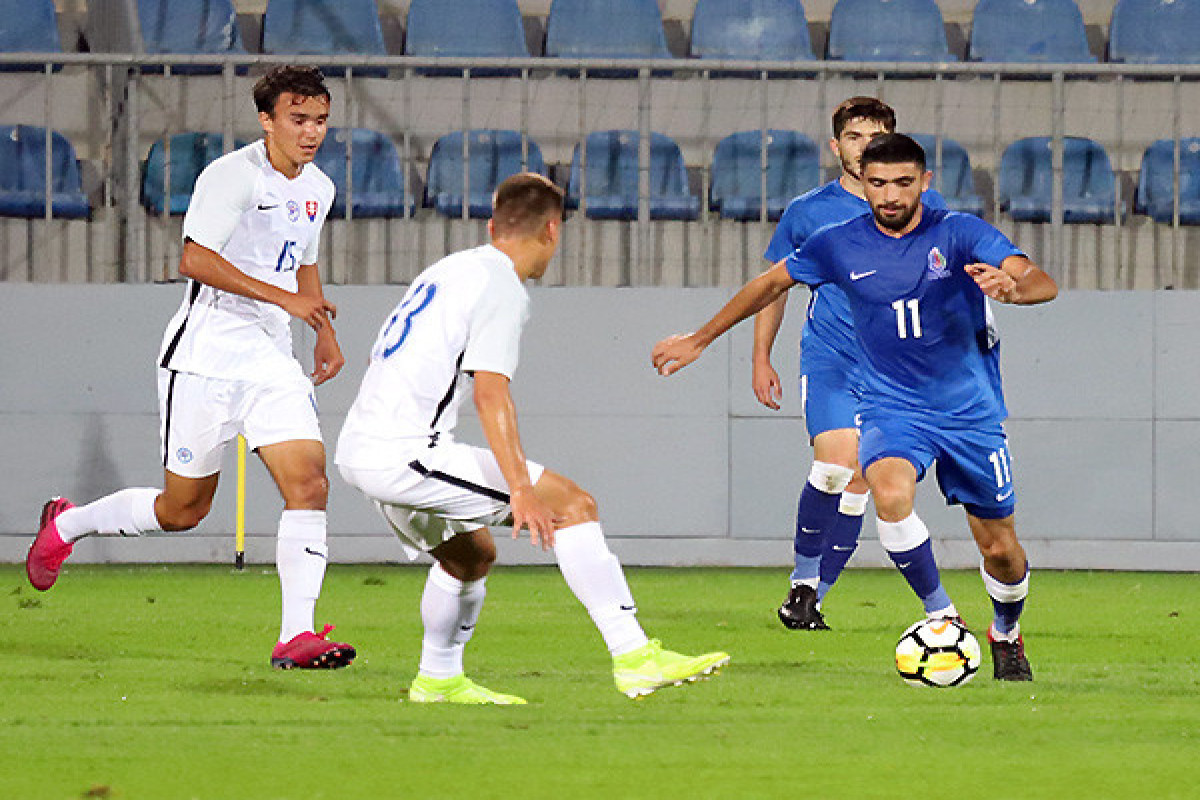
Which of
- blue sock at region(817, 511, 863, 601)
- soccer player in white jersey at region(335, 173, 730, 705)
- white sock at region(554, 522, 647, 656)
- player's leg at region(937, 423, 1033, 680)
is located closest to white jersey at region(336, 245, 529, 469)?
soccer player in white jersey at region(335, 173, 730, 705)

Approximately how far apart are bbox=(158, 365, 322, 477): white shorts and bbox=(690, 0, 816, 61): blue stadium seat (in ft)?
22.6

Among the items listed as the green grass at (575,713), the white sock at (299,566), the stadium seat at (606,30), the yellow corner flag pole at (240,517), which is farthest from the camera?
the stadium seat at (606,30)

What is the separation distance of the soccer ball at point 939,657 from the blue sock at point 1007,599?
324 millimetres

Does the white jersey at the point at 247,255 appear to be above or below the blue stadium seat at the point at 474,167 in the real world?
below

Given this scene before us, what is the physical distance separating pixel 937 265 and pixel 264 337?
2.32m

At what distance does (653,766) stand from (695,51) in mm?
9188

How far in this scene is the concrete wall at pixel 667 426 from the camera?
10.9m

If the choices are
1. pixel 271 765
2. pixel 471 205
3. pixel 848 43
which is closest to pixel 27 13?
pixel 471 205

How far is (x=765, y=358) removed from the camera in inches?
308

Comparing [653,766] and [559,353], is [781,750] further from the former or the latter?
[559,353]

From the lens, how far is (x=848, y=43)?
43.1 ft

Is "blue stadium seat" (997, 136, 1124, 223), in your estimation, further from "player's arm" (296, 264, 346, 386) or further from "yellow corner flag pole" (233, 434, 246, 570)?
"player's arm" (296, 264, 346, 386)

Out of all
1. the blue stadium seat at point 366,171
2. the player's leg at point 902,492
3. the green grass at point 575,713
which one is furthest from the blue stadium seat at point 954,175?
the player's leg at point 902,492

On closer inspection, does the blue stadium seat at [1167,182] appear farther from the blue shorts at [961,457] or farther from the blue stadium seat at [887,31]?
the blue shorts at [961,457]
